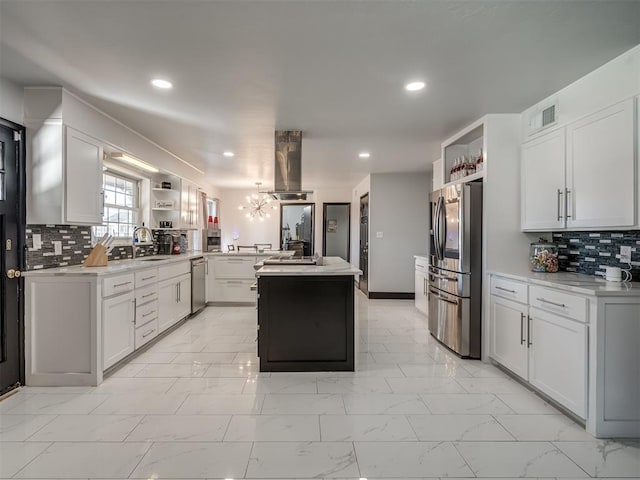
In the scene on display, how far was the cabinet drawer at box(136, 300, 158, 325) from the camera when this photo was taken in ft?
11.2

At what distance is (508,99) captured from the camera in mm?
3021

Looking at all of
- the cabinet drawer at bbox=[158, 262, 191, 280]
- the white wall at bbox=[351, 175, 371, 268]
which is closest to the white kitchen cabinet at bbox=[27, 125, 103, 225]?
the cabinet drawer at bbox=[158, 262, 191, 280]

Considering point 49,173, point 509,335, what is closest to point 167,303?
point 49,173

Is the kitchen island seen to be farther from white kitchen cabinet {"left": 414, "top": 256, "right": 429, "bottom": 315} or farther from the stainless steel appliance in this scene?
white kitchen cabinet {"left": 414, "top": 256, "right": 429, "bottom": 315}

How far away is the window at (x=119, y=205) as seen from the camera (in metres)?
4.15

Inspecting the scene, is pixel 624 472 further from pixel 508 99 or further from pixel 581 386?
pixel 508 99

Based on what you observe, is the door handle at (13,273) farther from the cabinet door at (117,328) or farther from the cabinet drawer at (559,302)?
the cabinet drawer at (559,302)

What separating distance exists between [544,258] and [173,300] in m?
4.23

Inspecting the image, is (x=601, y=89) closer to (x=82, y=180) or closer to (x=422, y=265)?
(x=422, y=265)

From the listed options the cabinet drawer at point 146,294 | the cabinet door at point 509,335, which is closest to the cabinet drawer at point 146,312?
the cabinet drawer at point 146,294

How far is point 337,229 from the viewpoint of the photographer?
8945 mm

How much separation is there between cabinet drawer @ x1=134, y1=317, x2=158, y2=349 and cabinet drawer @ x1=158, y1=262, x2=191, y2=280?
0.53m

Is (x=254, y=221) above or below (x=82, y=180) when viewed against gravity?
below

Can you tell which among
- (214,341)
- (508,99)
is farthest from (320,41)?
(214,341)
